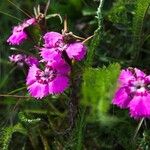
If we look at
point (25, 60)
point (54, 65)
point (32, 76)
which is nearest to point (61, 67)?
point (54, 65)

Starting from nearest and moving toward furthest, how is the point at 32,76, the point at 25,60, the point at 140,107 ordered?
1. the point at 140,107
2. the point at 32,76
3. the point at 25,60

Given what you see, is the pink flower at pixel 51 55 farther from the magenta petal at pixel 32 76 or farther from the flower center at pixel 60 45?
the magenta petal at pixel 32 76

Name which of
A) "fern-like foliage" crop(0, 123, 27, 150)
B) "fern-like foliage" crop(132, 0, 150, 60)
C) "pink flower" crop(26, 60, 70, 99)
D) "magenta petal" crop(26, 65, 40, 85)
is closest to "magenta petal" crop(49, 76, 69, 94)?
"pink flower" crop(26, 60, 70, 99)

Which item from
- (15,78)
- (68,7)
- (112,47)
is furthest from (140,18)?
(15,78)

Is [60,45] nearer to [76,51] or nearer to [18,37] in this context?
[76,51]

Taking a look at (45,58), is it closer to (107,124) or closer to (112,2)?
(107,124)

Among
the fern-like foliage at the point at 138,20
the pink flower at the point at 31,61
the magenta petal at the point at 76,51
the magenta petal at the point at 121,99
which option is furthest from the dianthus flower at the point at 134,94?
the pink flower at the point at 31,61
